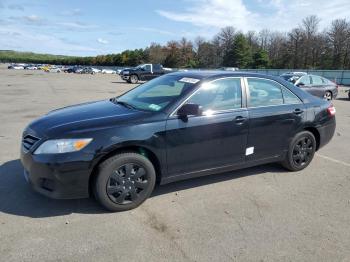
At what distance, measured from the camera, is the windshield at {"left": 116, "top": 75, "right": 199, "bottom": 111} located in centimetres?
434

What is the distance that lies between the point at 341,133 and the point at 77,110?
7.02 m

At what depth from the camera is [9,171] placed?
5.08 m

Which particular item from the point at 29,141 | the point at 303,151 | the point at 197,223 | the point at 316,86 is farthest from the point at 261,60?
the point at 29,141

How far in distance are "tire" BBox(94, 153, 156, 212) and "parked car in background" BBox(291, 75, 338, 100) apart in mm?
12967

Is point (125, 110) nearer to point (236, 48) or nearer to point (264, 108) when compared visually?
point (264, 108)

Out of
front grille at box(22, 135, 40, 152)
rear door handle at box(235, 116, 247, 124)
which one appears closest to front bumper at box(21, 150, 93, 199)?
front grille at box(22, 135, 40, 152)

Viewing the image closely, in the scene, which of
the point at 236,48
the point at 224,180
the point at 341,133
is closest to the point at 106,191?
the point at 224,180

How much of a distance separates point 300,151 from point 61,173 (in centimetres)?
374

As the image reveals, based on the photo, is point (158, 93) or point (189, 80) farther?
point (158, 93)

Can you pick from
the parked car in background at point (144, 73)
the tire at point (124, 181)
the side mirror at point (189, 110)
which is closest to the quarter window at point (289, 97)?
the side mirror at point (189, 110)

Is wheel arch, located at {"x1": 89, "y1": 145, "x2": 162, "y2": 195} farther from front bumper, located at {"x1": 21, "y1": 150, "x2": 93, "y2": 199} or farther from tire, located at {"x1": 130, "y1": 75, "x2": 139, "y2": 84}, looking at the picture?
tire, located at {"x1": 130, "y1": 75, "x2": 139, "y2": 84}

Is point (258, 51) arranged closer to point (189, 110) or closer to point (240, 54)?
point (240, 54)

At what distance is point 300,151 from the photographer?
5375 millimetres

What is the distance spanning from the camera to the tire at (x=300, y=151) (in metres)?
5.25
